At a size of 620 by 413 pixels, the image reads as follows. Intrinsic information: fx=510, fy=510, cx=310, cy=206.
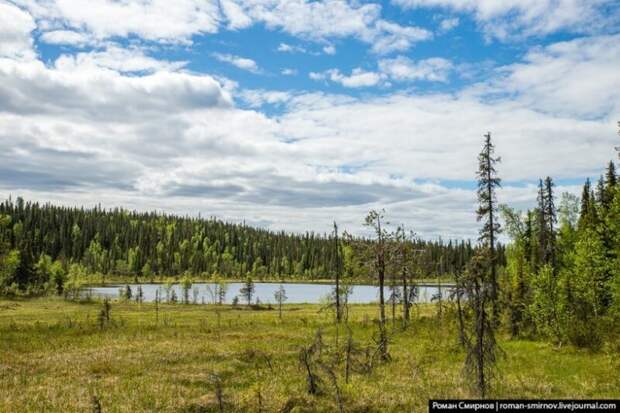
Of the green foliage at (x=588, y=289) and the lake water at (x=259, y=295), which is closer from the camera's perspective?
the green foliage at (x=588, y=289)

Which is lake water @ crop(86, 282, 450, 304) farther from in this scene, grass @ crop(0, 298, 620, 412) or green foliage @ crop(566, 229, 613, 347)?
grass @ crop(0, 298, 620, 412)

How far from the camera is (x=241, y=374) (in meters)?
24.2

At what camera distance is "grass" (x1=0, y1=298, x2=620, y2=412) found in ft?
58.1

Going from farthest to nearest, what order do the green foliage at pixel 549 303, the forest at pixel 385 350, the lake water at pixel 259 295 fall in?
1. the lake water at pixel 259 295
2. the green foliage at pixel 549 303
3. the forest at pixel 385 350

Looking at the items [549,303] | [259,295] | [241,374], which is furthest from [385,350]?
[259,295]

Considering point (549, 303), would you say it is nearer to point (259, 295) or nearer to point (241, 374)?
point (241, 374)

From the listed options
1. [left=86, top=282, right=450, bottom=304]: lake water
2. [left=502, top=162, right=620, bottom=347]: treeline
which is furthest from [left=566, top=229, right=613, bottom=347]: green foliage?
[left=86, top=282, right=450, bottom=304]: lake water

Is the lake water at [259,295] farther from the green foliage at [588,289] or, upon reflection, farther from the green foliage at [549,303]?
the green foliage at [549,303]

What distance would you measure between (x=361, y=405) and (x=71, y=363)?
54.2 ft

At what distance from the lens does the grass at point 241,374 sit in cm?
1770

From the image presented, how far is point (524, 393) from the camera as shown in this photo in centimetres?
1919

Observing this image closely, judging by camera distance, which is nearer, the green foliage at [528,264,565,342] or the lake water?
the green foliage at [528,264,565,342]

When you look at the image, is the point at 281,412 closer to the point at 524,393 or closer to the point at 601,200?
the point at 524,393

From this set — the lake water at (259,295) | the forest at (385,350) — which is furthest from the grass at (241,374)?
the lake water at (259,295)
